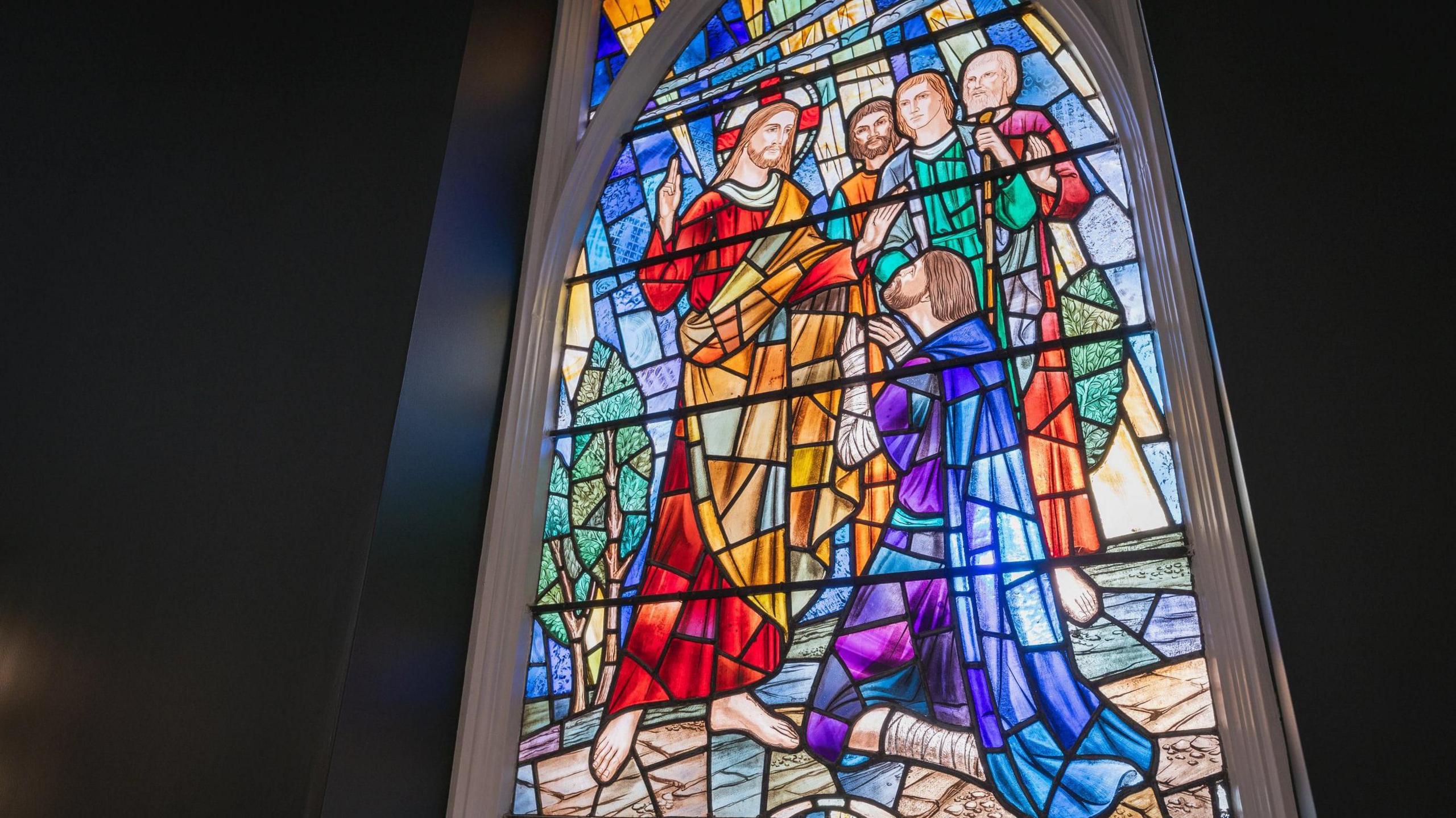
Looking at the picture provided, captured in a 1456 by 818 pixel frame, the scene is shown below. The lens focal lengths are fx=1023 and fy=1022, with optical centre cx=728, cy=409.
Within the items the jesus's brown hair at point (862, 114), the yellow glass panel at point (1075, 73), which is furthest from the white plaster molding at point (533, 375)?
the yellow glass panel at point (1075, 73)

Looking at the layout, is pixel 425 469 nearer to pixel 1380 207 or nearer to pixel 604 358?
pixel 604 358

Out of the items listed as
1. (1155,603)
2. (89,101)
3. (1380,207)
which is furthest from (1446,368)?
(89,101)

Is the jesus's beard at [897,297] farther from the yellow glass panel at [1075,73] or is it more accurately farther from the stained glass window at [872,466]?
the yellow glass panel at [1075,73]

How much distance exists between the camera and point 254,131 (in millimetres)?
3154

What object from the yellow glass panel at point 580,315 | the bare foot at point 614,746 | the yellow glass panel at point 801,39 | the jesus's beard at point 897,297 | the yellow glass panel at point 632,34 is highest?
the yellow glass panel at point 632,34

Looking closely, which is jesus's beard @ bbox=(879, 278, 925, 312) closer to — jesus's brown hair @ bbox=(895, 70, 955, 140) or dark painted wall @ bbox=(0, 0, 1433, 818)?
jesus's brown hair @ bbox=(895, 70, 955, 140)

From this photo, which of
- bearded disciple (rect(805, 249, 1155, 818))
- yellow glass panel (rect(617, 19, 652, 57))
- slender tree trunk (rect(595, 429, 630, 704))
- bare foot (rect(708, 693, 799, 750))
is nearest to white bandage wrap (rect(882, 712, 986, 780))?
bearded disciple (rect(805, 249, 1155, 818))

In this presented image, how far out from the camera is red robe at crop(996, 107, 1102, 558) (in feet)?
7.09

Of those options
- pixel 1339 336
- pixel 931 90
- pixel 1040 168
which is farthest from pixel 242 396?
pixel 1339 336

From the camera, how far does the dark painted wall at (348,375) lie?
1771 millimetres

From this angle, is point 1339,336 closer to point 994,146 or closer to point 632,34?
point 994,146

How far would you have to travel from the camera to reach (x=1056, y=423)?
2281mm

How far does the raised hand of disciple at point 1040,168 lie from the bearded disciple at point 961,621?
29cm

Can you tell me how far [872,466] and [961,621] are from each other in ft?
1.42
